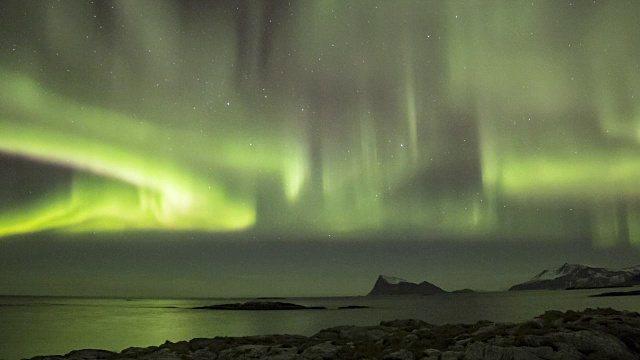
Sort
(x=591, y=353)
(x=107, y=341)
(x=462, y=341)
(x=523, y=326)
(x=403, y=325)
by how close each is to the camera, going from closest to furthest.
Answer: (x=591, y=353)
(x=462, y=341)
(x=523, y=326)
(x=403, y=325)
(x=107, y=341)

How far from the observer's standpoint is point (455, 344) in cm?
2172

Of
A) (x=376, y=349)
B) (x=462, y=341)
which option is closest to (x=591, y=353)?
(x=462, y=341)

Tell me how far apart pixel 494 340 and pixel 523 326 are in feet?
12.3

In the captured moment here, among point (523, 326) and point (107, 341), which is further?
point (107, 341)

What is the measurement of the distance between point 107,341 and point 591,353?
54.8 metres

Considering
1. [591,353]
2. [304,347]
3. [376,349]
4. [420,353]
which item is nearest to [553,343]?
[591,353]

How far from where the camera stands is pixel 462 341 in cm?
2200

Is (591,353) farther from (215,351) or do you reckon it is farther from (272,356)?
(215,351)

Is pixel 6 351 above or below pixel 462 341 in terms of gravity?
below

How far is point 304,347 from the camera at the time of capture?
2473 cm

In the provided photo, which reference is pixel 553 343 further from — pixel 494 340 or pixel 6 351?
pixel 6 351

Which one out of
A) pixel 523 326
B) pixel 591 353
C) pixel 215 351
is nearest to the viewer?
pixel 591 353

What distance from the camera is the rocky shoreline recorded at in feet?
63.3

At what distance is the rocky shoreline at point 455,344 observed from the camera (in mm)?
19297
